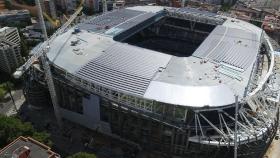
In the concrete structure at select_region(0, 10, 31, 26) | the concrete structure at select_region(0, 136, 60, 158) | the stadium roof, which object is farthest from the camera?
the concrete structure at select_region(0, 10, 31, 26)

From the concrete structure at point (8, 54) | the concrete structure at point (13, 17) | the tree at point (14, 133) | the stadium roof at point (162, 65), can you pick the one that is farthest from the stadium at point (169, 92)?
the concrete structure at point (13, 17)

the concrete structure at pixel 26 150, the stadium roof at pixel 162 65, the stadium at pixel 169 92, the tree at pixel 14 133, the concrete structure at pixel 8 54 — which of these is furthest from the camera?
the concrete structure at pixel 8 54

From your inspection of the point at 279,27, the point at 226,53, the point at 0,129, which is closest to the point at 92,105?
the point at 0,129

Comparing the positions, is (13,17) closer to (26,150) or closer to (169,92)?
(169,92)

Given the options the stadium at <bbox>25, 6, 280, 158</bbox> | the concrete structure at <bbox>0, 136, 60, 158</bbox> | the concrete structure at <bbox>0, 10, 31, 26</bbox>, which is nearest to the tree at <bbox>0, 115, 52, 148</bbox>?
the concrete structure at <bbox>0, 136, 60, 158</bbox>

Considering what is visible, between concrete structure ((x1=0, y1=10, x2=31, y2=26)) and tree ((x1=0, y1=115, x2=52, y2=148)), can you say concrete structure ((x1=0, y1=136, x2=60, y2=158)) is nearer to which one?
tree ((x1=0, y1=115, x2=52, y2=148))

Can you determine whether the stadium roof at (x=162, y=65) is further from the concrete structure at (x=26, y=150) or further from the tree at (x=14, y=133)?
the concrete structure at (x=26, y=150)
